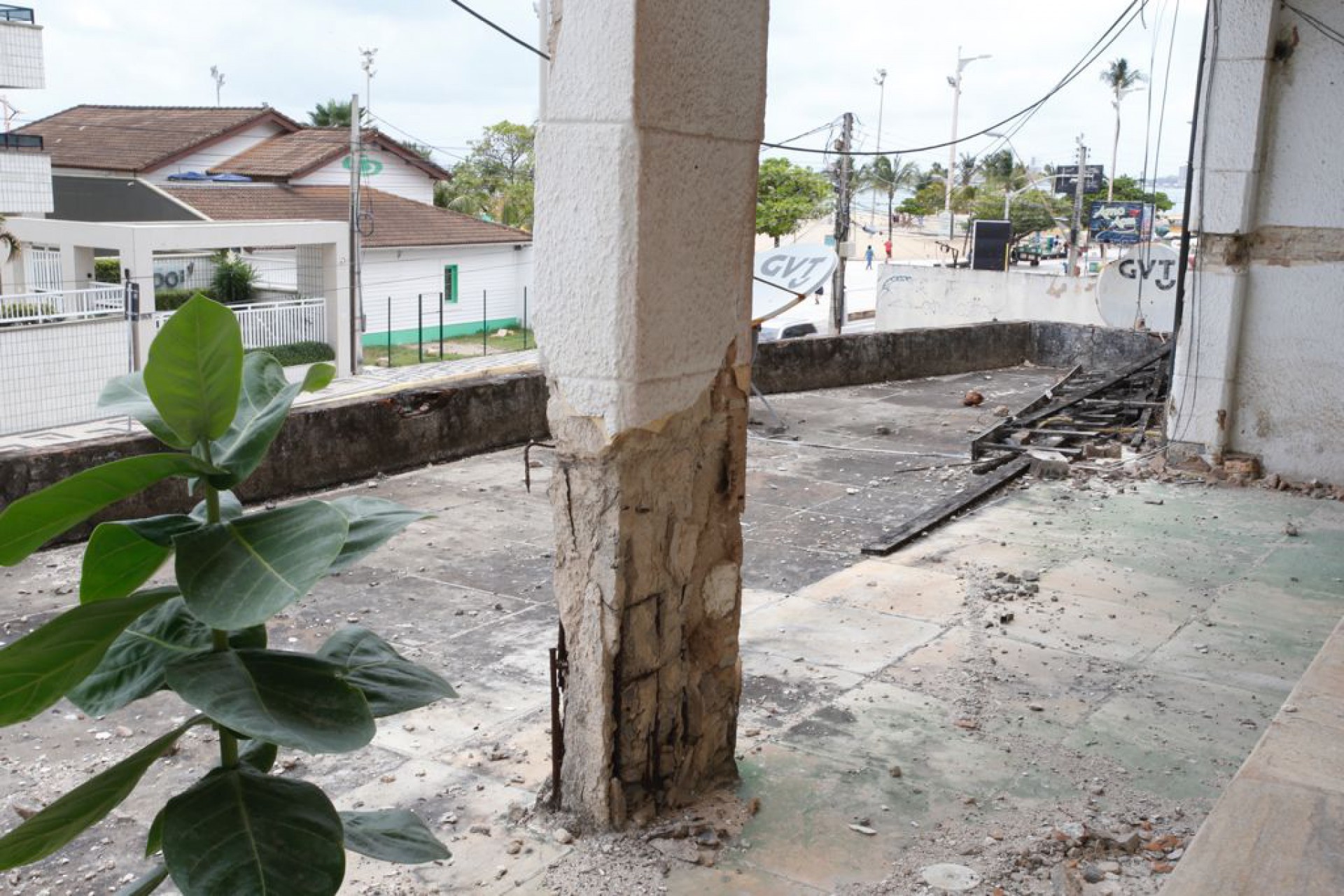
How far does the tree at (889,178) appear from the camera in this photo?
73.3m

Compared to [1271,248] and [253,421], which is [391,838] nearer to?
[253,421]

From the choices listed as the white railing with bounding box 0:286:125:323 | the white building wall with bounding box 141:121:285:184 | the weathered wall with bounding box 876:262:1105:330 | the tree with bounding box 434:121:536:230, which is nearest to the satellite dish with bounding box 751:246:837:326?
the white railing with bounding box 0:286:125:323

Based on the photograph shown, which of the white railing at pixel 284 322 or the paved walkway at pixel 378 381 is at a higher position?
the white railing at pixel 284 322

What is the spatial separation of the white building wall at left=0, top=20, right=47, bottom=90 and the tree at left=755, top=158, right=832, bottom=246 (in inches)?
1175

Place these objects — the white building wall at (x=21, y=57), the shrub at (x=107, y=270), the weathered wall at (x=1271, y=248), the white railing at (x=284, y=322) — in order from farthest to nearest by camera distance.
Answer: the shrub at (x=107, y=270)
the white railing at (x=284, y=322)
the white building wall at (x=21, y=57)
the weathered wall at (x=1271, y=248)

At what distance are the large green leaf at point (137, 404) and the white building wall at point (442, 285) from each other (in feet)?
89.2

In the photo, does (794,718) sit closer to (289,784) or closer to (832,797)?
(832,797)

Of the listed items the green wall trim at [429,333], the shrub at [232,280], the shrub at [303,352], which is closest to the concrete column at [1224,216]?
the shrub at [303,352]

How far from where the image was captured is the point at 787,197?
48.7 metres

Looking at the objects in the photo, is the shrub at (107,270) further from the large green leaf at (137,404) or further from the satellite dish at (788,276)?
the large green leaf at (137,404)

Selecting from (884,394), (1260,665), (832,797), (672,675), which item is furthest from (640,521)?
(884,394)

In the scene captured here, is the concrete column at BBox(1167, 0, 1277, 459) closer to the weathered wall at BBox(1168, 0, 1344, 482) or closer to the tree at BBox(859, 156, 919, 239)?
the weathered wall at BBox(1168, 0, 1344, 482)

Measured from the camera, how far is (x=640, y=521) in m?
4.12

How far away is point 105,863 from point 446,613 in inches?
107
